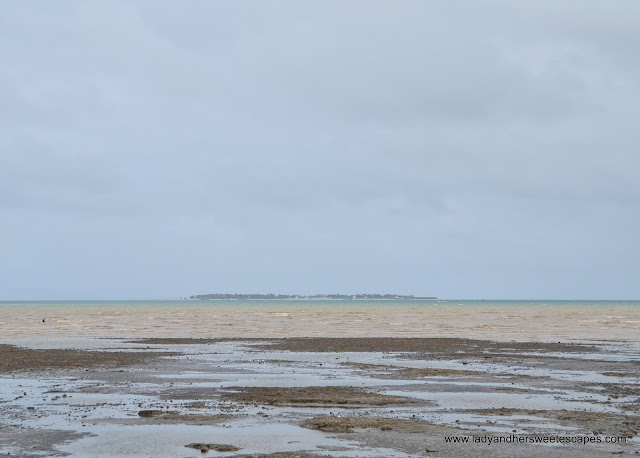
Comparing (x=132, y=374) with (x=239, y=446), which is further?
(x=132, y=374)

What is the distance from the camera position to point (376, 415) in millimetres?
16922

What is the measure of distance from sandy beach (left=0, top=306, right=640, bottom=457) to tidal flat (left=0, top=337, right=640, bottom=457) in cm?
5

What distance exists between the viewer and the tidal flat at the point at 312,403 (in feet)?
44.9

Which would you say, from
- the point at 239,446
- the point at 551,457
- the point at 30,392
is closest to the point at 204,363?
the point at 30,392

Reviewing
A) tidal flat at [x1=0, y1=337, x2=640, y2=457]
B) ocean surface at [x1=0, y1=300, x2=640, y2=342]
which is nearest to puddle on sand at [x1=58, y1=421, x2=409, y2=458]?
tidal flat at [x1=0, y1=337, x2=640, y2=457]

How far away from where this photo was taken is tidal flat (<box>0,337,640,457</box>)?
13688mm

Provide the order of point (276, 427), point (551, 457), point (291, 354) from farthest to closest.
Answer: point (291, 354) → point (276, 427) → point (551, 457)

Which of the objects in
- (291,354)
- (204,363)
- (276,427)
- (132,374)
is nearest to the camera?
(276,427)

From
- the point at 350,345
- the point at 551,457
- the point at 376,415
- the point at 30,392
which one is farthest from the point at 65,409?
the point at 350,345

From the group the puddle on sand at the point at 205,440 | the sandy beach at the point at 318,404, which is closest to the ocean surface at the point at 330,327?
the sandy beach at the point at 318,404

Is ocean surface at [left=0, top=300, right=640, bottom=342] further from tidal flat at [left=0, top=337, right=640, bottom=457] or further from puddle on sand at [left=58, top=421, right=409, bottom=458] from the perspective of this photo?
puddle on sand at [left=58, top=421, right=409, bottom=458]

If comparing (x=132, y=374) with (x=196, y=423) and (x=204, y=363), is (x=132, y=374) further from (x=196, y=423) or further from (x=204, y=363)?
(x=196, y=423)

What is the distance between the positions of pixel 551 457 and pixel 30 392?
1425cm

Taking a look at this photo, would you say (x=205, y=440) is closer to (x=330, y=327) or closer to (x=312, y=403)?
(x=312, y=403)
